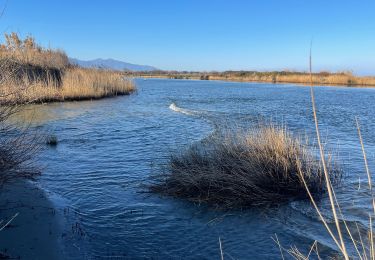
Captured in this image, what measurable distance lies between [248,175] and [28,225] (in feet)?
11.9

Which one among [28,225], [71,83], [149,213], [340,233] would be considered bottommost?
[149,213]

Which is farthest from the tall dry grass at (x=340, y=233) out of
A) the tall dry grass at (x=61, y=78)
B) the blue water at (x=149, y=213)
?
the tall dry grass at (x=61, y=78)

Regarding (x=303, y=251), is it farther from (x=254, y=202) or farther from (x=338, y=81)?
(x=338, y=81)

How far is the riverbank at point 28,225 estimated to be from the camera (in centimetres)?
453

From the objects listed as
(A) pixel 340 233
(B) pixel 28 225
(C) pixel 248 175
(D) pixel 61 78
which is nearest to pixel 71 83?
(D) pixel 61 78

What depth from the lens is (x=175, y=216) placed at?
6.11m

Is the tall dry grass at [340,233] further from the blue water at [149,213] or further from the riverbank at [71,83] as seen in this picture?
the riverbank at [71,83]

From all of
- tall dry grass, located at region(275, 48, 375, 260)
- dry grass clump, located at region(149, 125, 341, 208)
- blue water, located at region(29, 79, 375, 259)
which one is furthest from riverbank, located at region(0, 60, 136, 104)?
tall dry grass, located at region(275, 48, 375, 260)

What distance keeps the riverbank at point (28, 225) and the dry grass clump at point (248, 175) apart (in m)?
2.08

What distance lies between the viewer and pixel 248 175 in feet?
22.3

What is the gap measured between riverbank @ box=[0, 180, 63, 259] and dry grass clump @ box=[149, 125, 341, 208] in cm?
208

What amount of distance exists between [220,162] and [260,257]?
2739 millimetres

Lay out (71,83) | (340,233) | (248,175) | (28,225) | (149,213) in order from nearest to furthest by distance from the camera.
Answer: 1. (340,233)
2. (28,225)
3. (149,213)
4. (248,175)
5. (71,83)

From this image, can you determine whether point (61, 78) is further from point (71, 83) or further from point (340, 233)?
point (340, 233)
